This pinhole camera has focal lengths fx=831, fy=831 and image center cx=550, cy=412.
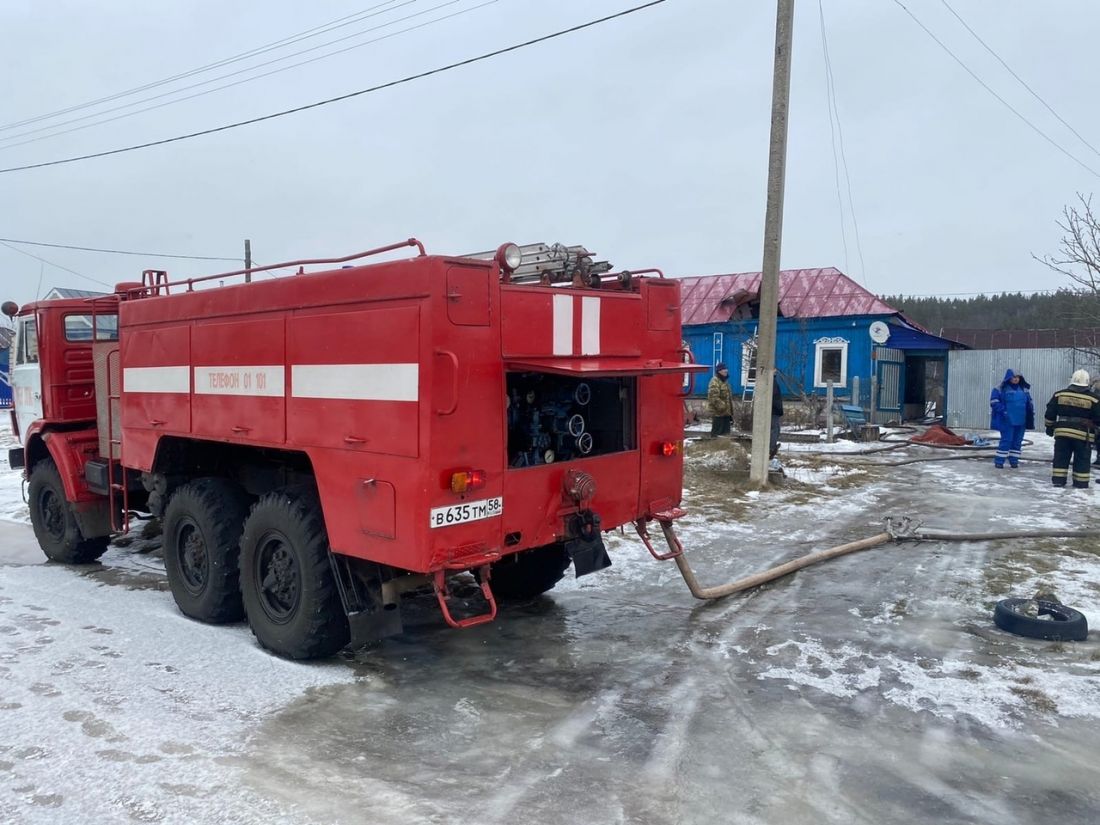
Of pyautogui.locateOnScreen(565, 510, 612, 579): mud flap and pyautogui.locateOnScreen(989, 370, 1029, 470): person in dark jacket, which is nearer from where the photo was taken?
pyautogui.locateOnScreen(565, 510, 612, 579): mud flap

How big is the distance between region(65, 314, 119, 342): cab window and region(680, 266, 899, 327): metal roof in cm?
1787

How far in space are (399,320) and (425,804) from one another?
2363 mm

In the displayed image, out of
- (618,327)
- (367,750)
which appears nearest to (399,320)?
(618,327)

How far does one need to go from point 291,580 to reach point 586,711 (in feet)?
6.76

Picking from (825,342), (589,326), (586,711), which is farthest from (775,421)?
(825,342)

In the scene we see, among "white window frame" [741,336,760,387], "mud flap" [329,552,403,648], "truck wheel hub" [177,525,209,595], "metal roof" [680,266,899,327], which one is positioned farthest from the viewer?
"metal roof" [680,266,899,327]

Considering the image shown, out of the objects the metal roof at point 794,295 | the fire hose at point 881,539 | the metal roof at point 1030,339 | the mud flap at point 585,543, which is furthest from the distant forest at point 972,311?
the mud flap at point 585,543

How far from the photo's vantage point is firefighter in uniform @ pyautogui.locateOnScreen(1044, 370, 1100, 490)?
12305 millimetres

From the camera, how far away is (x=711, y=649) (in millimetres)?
5645

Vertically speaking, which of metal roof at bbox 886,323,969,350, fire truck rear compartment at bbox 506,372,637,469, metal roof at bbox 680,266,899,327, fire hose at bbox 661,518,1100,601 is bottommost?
fire hose at bbox 661,518,1100,601

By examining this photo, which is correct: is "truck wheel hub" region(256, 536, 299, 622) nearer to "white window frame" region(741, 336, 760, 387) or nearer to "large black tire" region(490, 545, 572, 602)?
"large black tire" region(490, 545, 572, 602)

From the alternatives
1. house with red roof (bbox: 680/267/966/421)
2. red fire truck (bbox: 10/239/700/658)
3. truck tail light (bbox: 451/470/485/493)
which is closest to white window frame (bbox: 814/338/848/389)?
house with red roof (bbox: 680/267/966/421)

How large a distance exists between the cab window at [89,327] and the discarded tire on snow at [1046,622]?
7875mm

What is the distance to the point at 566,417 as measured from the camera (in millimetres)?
5512
